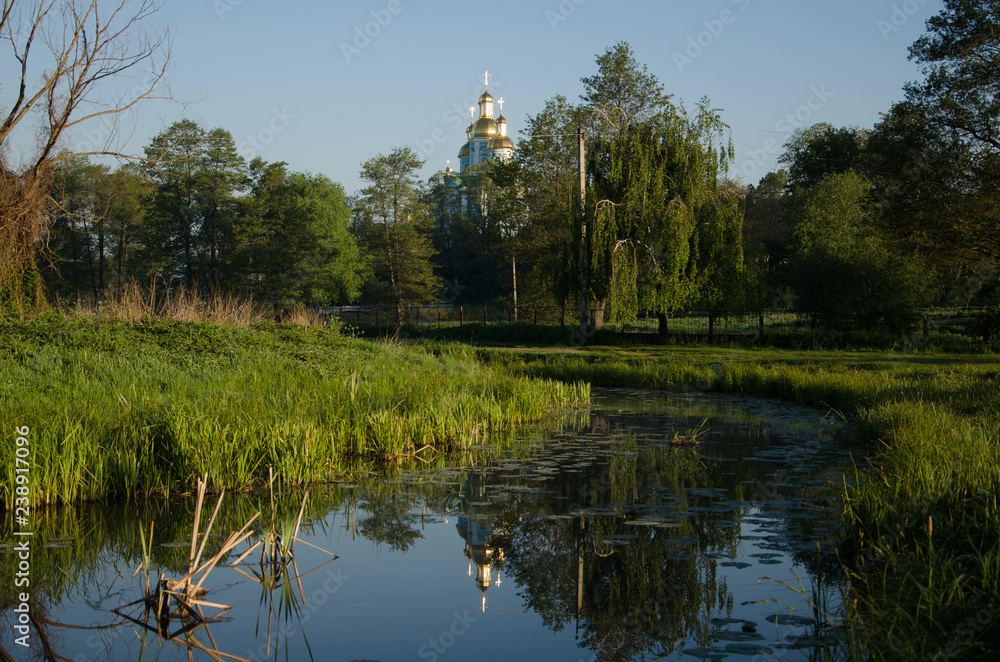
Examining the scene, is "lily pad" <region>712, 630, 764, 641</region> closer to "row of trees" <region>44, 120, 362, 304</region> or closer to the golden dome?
"row of trees" <region>44, 120, 362, 304</region>

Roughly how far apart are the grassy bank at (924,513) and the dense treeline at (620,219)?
9.95 meters

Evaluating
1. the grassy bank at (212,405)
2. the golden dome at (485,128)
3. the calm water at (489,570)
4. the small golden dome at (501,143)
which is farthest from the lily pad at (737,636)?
the golden dome at (485,128)

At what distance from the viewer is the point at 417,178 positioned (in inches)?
2345

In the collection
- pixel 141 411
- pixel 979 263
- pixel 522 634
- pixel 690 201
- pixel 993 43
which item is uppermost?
pixel 993 43

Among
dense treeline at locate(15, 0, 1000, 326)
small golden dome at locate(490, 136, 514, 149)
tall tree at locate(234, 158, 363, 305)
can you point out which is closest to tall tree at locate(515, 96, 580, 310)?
dense treeline at locate(15, 0, 1000, 326)

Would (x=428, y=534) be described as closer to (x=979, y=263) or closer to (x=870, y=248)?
(x=979, y=263)

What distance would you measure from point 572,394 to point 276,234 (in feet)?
138

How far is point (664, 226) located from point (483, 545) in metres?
21.0

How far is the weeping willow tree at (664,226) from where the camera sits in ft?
86.0

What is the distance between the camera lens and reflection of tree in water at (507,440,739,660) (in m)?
5.12

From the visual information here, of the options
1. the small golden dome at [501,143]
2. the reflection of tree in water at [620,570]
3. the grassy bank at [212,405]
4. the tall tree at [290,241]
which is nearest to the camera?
the reflection of tree in water at [620,570]

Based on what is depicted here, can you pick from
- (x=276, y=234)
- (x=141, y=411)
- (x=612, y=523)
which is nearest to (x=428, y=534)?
(x=612, y=523)

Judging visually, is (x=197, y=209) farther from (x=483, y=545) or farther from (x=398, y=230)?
(x=483, y=545)

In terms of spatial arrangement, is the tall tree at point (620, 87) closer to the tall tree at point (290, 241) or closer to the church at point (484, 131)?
the tall tree at point (290, 241)
